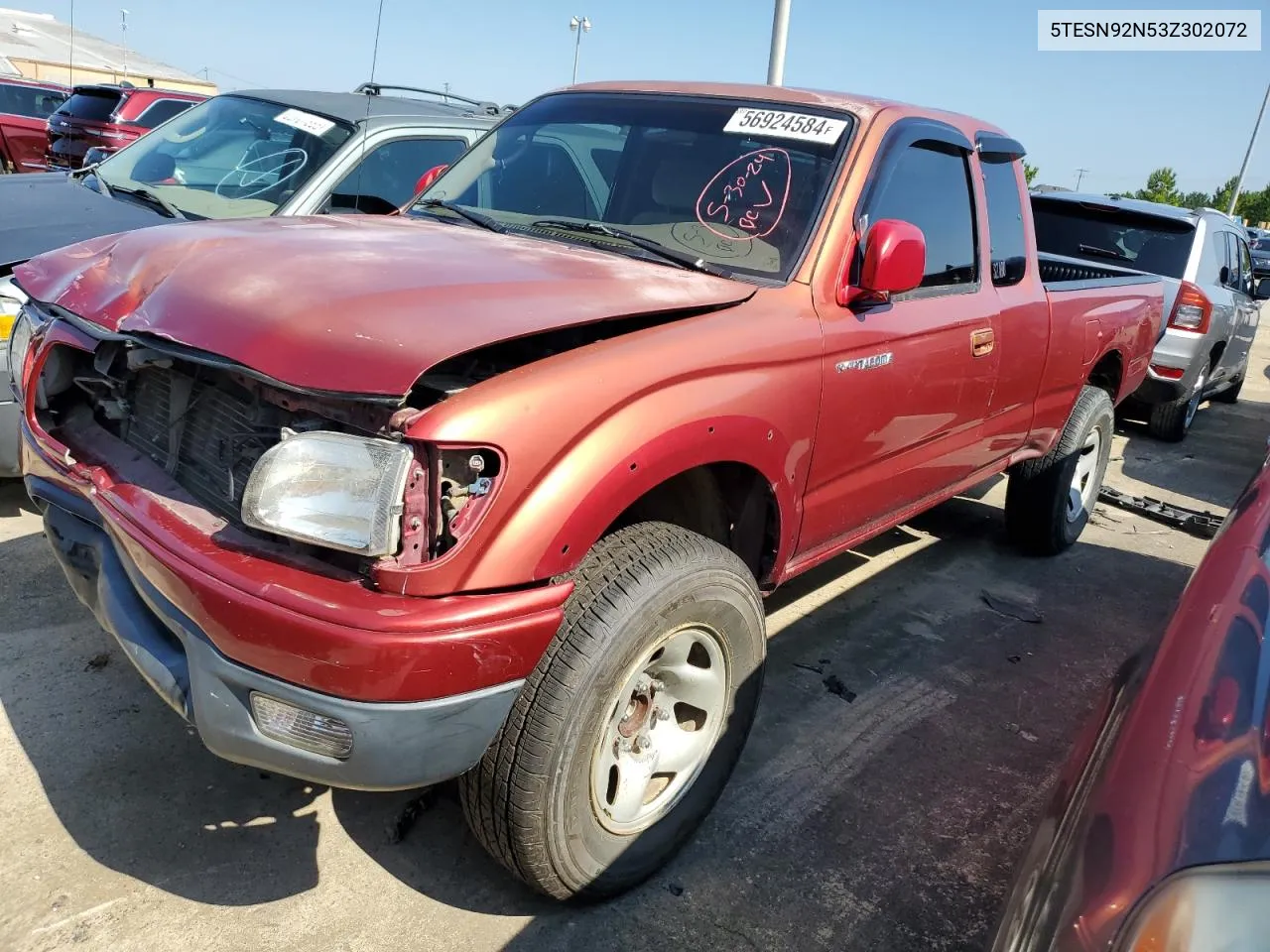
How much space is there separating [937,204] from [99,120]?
9.65 meters

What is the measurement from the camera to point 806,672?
3500 millimetres

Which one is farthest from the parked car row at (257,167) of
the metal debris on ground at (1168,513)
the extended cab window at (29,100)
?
the extended cab window at (29,100)

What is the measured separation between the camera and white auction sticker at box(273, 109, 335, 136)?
4.96m

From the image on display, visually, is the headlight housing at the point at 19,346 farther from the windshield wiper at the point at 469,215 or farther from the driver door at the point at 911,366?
the driver door at the point at 911,366

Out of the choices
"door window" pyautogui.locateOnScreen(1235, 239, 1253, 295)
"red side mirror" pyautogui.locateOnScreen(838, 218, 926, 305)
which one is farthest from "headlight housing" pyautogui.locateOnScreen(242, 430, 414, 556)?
"door window" pyautogui.locateOnScreen(1235, 239, 1253, 295)

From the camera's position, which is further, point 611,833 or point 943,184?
point 943,184

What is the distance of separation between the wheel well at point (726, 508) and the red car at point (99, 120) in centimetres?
902

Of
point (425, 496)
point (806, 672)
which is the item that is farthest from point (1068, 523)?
point (425, 496)

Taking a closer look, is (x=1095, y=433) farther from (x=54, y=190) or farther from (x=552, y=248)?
(x=54, y=190)

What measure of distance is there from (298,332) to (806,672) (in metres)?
2.34

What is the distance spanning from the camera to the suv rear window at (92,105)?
32.4 ft

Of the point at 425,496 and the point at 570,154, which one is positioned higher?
the point at 570,154

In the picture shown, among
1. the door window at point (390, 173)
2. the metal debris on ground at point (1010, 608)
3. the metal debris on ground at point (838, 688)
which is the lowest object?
the metal debris on ground at point (838, 688)

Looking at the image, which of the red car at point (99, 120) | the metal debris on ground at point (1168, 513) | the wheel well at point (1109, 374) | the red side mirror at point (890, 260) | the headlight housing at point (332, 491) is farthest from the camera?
the red car at point (99, 120)
